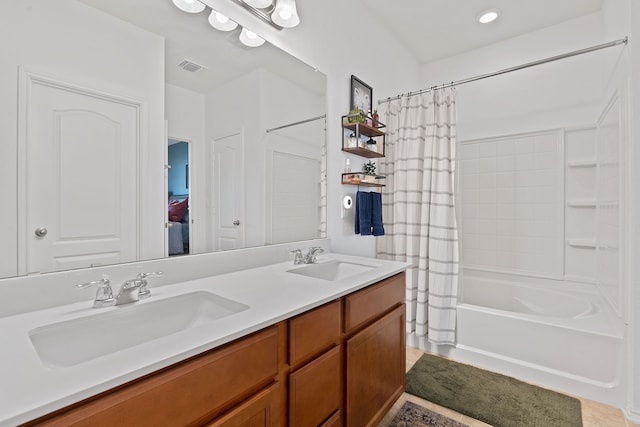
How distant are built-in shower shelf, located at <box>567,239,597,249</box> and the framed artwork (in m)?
2.10

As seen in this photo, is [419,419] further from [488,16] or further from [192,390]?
[488,16]

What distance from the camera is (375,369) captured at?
143cm

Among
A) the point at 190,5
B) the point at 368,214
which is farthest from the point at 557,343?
the point at 190,5

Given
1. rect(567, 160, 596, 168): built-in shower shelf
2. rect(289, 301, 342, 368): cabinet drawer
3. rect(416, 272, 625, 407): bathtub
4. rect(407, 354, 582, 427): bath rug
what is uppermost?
rect(567, 160, 596, 168): built-in shower shelf

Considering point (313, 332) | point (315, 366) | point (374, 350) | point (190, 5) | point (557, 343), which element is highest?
point (190, 5)

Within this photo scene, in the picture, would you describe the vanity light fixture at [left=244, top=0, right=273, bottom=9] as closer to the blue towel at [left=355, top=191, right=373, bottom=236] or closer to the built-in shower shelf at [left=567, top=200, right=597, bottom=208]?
the blue towel at [left=355, top=191, right=373, bottom=236]

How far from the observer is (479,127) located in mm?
3059

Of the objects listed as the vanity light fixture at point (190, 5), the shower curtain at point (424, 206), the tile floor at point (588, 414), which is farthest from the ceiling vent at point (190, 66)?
the tile floor at point (588, 414)

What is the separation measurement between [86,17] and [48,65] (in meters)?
0.22

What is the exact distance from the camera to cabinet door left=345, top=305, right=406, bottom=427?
127 centimetres

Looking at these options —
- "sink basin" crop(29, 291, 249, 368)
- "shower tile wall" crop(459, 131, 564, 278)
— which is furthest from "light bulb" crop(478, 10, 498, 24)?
"sink basin" crop(29, 291, 249, 368)

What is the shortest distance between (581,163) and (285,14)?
8.87ft

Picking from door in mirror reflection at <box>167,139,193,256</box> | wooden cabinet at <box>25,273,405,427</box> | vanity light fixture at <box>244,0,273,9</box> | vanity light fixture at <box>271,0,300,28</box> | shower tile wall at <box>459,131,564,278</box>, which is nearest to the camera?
wooden cabinet at <box>25,273,405,427</box>

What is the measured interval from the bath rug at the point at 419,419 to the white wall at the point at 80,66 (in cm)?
153
